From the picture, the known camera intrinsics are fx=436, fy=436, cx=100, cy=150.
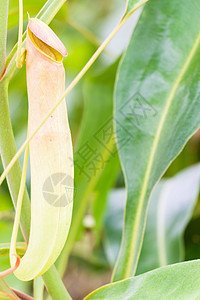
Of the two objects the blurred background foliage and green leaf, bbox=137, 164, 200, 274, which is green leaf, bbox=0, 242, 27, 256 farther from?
green leaf, bbox=137, 164, 200, 274

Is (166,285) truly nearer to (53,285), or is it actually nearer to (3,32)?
(53,285)

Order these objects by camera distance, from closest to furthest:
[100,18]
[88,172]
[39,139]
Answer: [39,139] → [88,172] → [100,18]

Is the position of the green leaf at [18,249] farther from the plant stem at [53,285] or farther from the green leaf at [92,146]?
the green leaf at [92,146]

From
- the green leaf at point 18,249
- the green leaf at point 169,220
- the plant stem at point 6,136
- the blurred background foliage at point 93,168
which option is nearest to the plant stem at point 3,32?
the plant stem at point 6,136

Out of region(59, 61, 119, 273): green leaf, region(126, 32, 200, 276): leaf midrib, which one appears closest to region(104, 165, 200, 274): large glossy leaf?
region(59, 61, 119, 273): green leaf

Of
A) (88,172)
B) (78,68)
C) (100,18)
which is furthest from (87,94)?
(100,18)

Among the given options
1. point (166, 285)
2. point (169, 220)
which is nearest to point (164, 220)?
point (169, 220)

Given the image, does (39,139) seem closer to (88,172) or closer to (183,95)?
(183,95)
